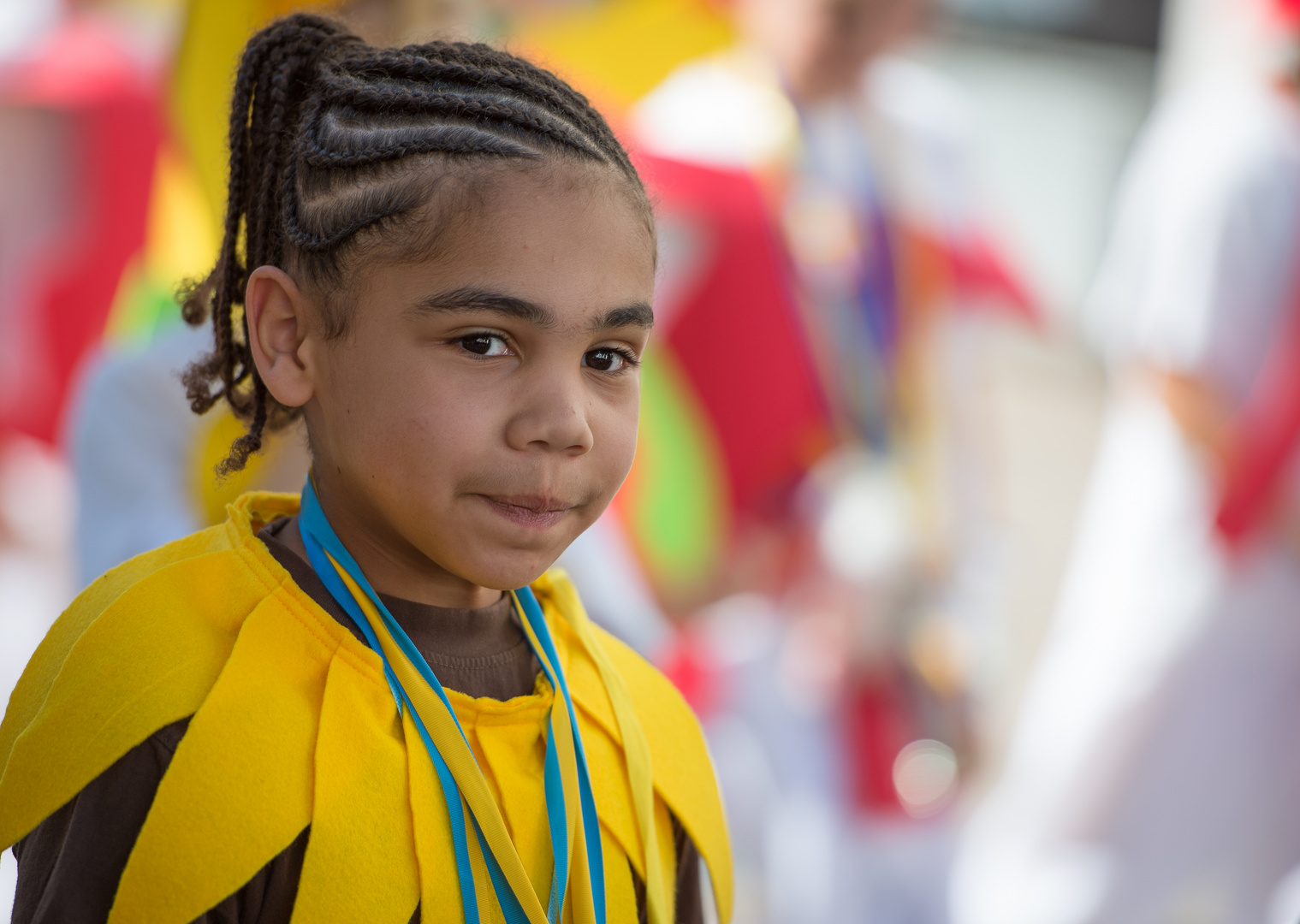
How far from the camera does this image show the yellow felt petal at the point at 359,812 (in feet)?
2.71

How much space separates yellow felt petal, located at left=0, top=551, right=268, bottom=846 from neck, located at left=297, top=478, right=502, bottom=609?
0.25ft

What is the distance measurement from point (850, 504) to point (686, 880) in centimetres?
190

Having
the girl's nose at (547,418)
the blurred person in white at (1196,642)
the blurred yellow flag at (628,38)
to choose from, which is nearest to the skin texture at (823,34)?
the blurred yellow flag at (628,38)

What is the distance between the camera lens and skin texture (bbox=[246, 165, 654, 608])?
0.85 meters

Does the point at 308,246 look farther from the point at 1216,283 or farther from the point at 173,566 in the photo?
the point at 1216,283

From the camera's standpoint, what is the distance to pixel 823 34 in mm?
2861

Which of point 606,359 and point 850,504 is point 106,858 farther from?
point 850,504

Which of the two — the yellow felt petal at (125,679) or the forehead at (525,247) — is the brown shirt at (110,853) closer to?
the yellow felt petal at (125,679)

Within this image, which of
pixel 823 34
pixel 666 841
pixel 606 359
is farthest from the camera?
pixel 823 34

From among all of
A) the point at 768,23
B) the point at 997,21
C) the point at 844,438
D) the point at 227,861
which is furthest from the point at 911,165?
the point at 997,21

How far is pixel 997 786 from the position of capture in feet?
10.7

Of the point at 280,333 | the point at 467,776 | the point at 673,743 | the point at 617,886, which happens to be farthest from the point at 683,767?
the point at 280,333

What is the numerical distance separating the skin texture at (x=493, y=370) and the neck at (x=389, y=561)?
3 centimetres

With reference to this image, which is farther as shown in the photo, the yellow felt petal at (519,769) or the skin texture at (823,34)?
the skin texture at (823,34)
